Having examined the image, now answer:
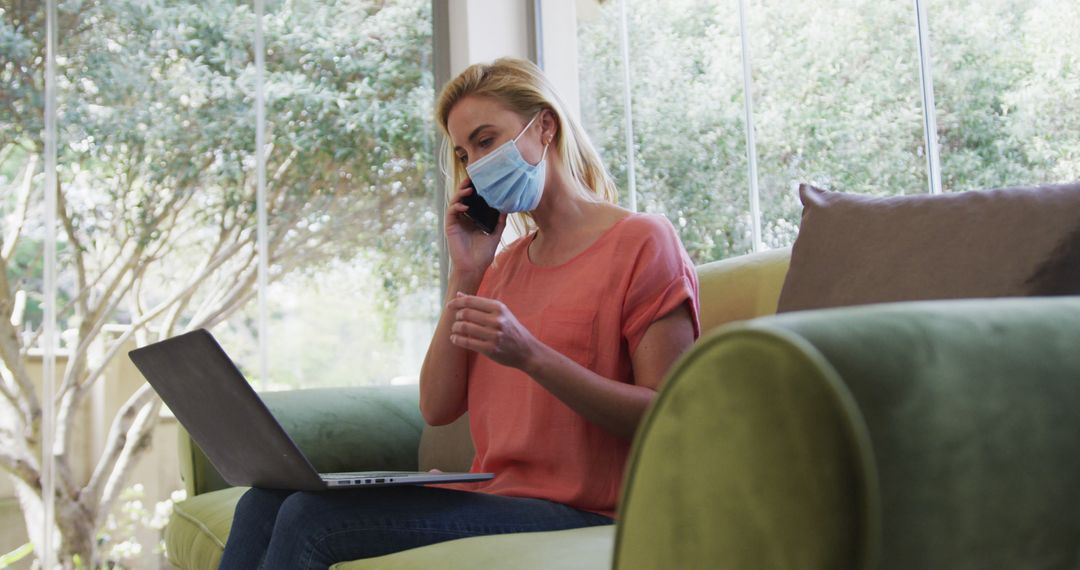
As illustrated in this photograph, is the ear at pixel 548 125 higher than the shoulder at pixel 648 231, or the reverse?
the ear at pixel 548 125

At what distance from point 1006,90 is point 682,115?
1031mm

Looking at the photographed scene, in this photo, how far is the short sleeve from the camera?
149 cm

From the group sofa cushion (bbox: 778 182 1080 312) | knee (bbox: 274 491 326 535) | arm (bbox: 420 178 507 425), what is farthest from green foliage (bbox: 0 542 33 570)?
sofa cushion (bbox: 778 182 1080 312)

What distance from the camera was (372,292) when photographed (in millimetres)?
3602

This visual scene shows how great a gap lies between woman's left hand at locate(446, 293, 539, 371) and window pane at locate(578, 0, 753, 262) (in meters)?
1.41

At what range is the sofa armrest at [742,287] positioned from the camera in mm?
1730

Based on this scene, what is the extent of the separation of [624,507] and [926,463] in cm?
20

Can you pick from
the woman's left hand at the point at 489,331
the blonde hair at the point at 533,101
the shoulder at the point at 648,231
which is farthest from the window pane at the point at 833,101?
the woman's left hand at the point at 489,331

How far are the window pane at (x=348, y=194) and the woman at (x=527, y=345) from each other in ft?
5.66

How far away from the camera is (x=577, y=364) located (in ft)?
4.62

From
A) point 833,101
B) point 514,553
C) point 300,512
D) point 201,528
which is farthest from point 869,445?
point 833,101

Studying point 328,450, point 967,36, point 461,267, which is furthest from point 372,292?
point 967,36

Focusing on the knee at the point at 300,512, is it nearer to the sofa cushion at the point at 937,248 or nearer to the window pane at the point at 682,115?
the sofa cushion at the point at 937,248

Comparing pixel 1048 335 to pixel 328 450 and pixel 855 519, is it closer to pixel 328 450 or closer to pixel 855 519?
pixel 855 519
